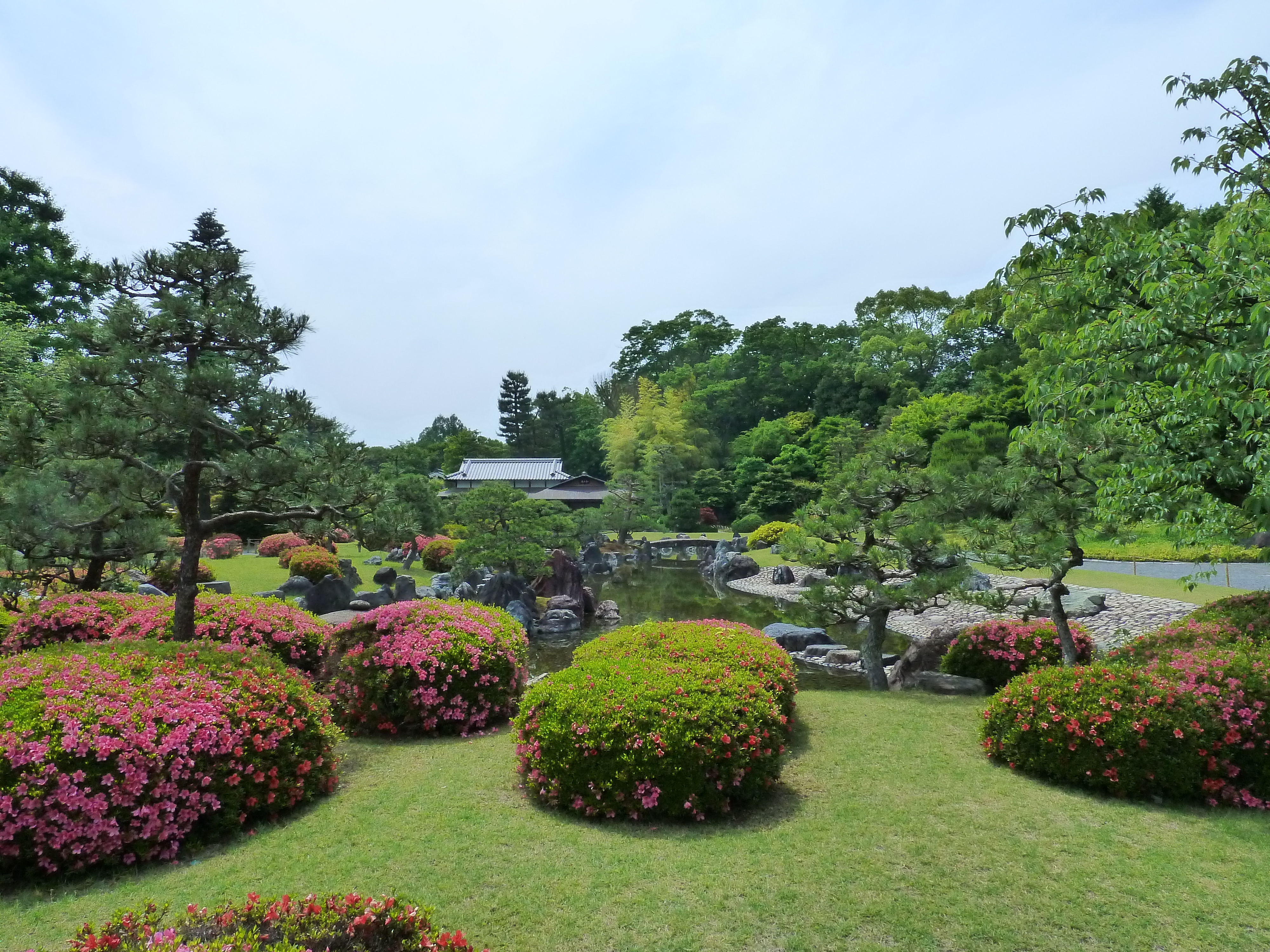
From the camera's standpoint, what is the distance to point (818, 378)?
41.6 m

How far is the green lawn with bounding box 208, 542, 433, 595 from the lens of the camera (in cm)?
1627

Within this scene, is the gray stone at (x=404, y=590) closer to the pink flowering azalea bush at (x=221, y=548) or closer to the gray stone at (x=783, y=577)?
the pink flowering azalea bush at (x=221, y=548)

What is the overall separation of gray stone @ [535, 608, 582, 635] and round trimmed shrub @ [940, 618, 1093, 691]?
27.8ft

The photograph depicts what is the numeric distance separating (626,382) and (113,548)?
49138 mm

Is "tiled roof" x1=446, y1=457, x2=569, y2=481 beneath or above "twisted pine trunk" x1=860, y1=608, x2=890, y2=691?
above

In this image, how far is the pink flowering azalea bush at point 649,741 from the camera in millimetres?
4055

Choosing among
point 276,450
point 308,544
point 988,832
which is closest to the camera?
point 988,832

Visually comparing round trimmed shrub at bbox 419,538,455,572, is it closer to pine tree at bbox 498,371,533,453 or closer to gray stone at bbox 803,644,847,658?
gray stone at bbox 803,644,847,658

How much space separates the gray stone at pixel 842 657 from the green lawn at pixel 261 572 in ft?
37.9

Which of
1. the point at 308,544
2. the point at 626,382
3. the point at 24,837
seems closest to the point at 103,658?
the point at 24,837

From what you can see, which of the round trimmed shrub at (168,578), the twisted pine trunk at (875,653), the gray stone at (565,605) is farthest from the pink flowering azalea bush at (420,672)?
the gray stone at (565,605)

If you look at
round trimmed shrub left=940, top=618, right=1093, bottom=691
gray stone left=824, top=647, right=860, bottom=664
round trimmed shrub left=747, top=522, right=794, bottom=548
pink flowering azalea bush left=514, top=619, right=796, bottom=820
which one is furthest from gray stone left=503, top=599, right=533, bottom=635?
round trimmed shrub left=747, top=522, right=794, bottom=548

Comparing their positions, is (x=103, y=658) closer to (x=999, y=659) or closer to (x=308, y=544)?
(x=999, y=659)

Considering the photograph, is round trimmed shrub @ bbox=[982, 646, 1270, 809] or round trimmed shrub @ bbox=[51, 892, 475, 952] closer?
round trimmed shrub @ bbox=[51, 892, 475, 952]
